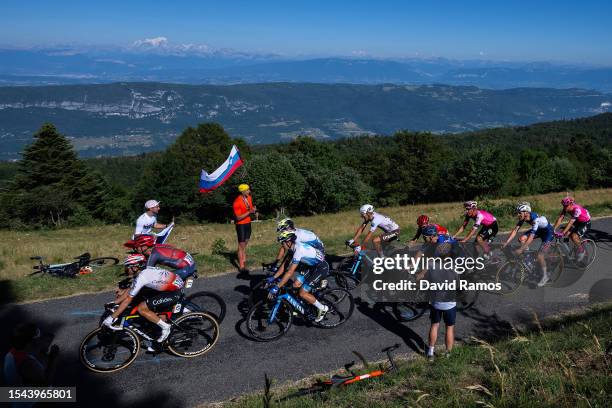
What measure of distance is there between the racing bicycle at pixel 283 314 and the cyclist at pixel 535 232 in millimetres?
4677

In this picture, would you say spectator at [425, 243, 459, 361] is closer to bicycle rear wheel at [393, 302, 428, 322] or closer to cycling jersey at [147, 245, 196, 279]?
bicycle rear wheel at [393, 302, 428, 322]

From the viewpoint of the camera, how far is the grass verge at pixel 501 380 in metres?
4.90

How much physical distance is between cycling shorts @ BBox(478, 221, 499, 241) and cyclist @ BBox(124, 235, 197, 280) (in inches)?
305

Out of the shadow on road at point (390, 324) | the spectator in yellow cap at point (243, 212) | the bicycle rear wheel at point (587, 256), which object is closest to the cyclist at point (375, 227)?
the shadow on road at point (390, 324)

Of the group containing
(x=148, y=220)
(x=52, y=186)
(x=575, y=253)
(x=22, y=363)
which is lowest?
(x=52, y=186)

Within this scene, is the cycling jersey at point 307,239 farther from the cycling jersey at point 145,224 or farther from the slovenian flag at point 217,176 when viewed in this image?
the slovenian flag at point 217,176

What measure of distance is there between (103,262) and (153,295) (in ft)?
24.9

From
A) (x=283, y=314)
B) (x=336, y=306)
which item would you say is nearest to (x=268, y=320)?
(x=283, y=314)

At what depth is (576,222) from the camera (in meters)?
12.1

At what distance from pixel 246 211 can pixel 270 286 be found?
388cm

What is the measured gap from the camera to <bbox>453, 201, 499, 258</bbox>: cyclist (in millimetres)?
11211

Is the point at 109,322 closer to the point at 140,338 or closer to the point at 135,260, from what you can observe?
the point at 140,338

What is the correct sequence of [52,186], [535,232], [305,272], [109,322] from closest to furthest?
[109,322]
[305,272]
[535,232]
[52,186]

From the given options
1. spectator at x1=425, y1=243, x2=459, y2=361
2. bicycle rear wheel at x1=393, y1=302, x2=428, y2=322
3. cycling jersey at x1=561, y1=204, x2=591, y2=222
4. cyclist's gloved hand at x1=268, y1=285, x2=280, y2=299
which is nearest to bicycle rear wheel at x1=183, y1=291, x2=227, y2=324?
cyclist's gloved hand at x1=268, y1=285, x2=280, y2=299
